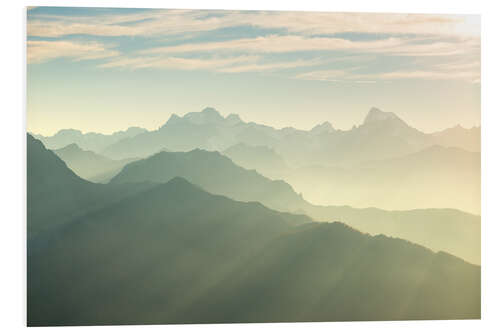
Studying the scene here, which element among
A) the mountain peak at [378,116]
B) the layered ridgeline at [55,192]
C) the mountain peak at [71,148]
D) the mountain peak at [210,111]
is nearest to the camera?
the layered ridgeline at [55,192]

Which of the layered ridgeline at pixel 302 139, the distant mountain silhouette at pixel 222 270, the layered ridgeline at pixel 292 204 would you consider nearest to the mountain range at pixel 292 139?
the layered ridgeline at pixel 302 139

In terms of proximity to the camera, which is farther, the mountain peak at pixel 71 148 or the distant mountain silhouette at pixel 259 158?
the distant mountain silhouette at pixel 259 158

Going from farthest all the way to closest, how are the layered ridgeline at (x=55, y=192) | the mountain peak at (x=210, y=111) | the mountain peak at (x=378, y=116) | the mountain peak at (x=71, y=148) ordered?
the mountain peak at (x=378, y=116) → the mountain peak at (x=210, y=111) → the mountain peak at (x=71, y=148) → the layered ridgeline at (x=55, y=192)

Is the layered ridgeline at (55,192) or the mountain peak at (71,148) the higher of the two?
the mountain peak at (71,148)

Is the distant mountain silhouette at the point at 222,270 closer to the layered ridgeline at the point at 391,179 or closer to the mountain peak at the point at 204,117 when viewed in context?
the layered ridgeline at the point at 391,179
